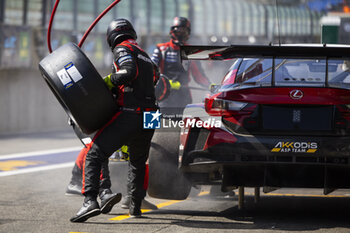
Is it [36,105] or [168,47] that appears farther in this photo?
[36,105]

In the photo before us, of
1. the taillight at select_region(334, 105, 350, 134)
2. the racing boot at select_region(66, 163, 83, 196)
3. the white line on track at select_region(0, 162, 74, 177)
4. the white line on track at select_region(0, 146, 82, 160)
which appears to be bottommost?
the white line on track at select_region(0, 146, 82, 160)

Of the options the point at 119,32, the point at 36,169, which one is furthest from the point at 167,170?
the point at 36,169

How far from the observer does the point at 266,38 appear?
42938 mm

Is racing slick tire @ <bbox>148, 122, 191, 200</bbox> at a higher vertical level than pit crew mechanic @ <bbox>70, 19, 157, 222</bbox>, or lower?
lower

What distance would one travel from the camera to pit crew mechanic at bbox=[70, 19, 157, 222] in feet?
22.9

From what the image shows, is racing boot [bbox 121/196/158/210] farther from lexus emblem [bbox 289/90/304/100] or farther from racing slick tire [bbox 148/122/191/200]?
lexus emblem [bbox 289/90/304/100]

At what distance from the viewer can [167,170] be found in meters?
7.52

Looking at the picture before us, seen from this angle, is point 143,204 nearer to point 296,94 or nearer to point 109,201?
point 109,201

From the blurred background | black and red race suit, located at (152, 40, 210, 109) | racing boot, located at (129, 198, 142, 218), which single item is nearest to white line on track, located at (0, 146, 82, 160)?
the blurred background

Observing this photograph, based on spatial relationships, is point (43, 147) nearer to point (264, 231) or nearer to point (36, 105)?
point (36, 105)

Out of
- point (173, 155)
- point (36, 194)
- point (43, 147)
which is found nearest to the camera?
point (173, 155)

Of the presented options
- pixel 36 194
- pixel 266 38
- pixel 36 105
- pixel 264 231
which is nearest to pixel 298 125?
pixel 264 231

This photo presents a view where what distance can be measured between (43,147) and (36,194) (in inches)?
243

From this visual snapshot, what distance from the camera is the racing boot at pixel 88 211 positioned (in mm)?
6891
